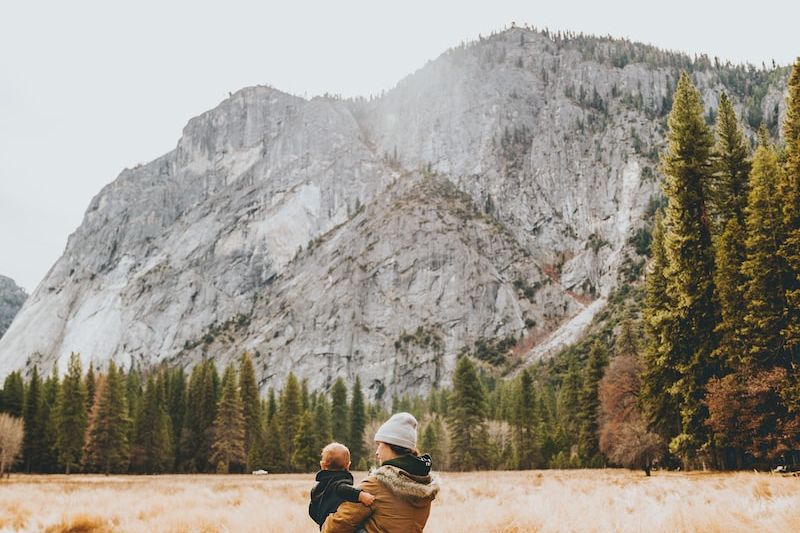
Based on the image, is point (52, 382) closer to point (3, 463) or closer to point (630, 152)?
point (3, 463)

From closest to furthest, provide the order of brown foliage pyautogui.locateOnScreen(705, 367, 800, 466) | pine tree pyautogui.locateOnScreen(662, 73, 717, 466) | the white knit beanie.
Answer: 1. the white knit beanie
2. brown foliage pyautogui.locateOnScreen(705, 367, 800, 466)
3. pine tree pyautogui.locateOnScreen(662, 73, 717, 466)

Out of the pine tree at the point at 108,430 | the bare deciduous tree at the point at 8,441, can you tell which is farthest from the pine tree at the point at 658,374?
the pine tree at the point at 108,430

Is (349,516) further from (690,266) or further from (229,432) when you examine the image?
(229,432)

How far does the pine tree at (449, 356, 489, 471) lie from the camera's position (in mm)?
64125

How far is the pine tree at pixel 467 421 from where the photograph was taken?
2525 inches

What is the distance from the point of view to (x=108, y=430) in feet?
210

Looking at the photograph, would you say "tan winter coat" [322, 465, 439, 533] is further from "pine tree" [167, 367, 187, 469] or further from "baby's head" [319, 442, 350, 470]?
"pine tree" [167, 367, 187, 469]

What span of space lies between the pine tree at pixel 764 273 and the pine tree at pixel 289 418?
63600mm

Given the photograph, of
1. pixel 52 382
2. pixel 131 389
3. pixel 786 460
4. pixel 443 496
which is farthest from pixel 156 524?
pixel 131 389

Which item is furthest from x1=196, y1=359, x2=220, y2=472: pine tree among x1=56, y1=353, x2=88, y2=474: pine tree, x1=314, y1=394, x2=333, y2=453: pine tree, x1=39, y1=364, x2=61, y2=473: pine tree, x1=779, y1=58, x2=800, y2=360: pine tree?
x1=779, y1=58, x2=800, y2=360: pine tree

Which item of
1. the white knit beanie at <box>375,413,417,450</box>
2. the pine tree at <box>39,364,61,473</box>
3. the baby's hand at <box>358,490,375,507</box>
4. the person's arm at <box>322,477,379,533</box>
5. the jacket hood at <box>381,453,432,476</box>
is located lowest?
the pine tree at <box>39,364,61,473</box>

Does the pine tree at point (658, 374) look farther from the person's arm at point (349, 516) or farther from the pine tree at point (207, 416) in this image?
the pine tree at point (207, 416)

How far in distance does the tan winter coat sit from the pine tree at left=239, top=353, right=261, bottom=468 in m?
73.5

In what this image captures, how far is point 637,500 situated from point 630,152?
204m
